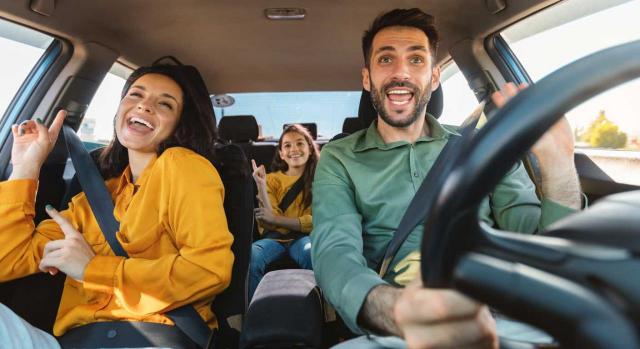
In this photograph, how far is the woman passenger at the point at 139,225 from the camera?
4.37ft

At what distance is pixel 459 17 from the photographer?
2.31 meters

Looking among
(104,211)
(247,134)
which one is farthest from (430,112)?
(247,134)

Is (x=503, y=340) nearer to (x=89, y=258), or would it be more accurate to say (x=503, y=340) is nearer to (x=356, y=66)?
(x=89, y=258)

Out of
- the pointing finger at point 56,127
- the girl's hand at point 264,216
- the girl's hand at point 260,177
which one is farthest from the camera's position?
the girl's hand at point 260,177

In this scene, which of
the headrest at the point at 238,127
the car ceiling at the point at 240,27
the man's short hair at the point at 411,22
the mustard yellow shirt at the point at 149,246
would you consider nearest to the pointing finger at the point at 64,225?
the mustard yellow shirt at the point at 149,246

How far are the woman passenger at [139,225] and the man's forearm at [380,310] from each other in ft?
1.60

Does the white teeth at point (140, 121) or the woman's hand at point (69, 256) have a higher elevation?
the white teeth at point (140, 121)

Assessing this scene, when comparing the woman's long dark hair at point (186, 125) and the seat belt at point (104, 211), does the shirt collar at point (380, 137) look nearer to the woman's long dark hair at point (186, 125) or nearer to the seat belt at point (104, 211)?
the woman's long dark hair at point (186, 125)

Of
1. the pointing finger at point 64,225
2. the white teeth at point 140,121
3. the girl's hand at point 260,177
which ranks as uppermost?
the white teeth at point 140,121

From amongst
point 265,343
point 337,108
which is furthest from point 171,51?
point 265,343

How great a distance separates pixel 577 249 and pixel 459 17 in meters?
2.07

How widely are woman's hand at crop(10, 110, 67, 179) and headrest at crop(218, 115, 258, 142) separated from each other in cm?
216

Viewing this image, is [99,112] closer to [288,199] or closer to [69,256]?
[69,256]

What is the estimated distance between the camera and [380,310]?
1052 mm
